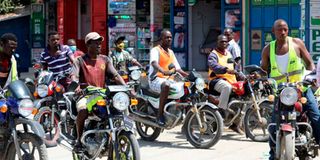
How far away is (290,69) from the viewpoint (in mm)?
7227

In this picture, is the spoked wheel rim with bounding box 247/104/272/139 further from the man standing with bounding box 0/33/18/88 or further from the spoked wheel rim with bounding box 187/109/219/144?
the man standing with bounding box 0/33/18/88

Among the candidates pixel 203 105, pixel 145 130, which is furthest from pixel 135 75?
pixel 203 105

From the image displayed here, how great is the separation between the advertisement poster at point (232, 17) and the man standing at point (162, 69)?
595 centimetres

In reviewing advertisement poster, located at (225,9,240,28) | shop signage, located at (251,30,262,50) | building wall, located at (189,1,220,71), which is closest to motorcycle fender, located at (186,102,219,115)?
shop signage, located at (251,30,262,50)

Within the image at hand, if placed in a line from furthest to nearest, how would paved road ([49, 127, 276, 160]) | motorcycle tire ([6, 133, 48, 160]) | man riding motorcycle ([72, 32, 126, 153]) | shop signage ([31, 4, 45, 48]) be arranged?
shop signage ([31, 4, 45, 48]) → paved road ([49, 127, 276, 160]) → man riding motorcycle ([72, 32, 126, 153]) → motorcycle tire ([6, 133, 48, 160])

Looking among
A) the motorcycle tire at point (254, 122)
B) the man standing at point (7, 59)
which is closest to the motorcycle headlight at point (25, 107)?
the man standing at point (7, 59)

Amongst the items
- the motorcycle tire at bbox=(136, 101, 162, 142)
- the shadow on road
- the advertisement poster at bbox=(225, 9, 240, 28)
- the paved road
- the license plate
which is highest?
the advertisement poster at bbox=(225, 9, 240, 28)

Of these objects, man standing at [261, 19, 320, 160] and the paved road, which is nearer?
man standing at [261, 19, 320, 160]

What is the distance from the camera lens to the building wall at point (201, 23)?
16969mm

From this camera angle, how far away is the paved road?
8.70 metres

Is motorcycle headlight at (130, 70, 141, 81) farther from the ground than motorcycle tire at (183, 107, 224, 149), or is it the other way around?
motorcycle headlight at (130, 70, 141, 81)

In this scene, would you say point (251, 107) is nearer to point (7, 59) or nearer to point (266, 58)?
point (266, 58)

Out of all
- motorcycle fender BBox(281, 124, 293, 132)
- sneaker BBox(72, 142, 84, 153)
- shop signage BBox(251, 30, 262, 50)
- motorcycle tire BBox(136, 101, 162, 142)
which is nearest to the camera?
motorcycle fender BBox(281, 124, 293, 132)

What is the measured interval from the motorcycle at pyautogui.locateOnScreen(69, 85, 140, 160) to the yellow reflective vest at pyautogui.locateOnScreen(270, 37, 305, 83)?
1.65 m
